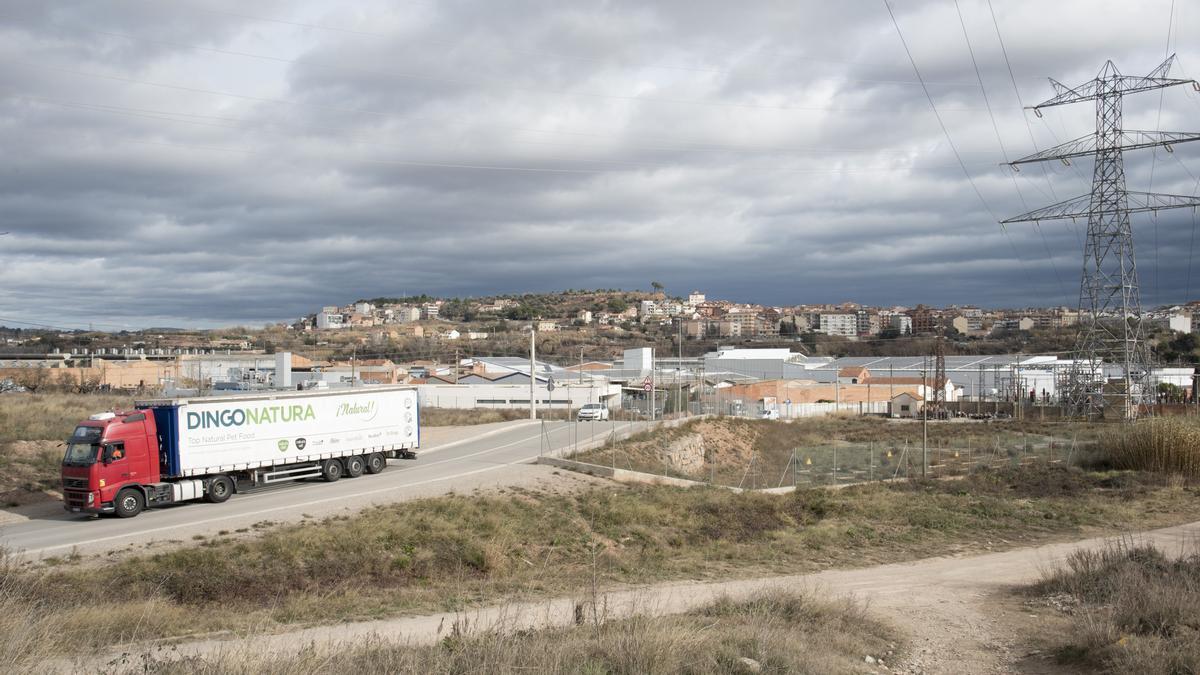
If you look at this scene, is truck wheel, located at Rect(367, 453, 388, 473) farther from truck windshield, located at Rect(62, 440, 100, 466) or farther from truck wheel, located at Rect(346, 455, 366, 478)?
truck windshield, located at Rect(62, 440, 100, 466)

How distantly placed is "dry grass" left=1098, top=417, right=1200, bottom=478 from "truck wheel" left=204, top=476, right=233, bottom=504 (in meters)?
36.3

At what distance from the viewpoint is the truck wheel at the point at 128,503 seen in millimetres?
24000

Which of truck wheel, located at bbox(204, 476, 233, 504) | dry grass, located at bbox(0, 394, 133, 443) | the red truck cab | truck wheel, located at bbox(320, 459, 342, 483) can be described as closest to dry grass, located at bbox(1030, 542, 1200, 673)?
truck wheel, located at bbox(204, 476, 233, 504)

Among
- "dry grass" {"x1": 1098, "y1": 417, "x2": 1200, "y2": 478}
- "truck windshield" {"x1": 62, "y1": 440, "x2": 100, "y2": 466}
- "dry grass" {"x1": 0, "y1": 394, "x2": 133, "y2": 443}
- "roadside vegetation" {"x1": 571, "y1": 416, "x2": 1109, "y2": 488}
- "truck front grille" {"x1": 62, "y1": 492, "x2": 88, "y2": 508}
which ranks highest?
"truck windshield" {"x1": 62, "y1": 440, "x2": 100, "y2": 466}

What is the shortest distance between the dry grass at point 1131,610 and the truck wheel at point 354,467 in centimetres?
2348

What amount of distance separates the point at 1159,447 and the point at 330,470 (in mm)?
33984

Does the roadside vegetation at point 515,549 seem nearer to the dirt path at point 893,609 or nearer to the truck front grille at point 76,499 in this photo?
the dirt path at point 893,609

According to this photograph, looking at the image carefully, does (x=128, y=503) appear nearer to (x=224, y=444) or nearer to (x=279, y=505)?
(x=224, y=444)

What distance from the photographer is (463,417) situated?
5812 cm

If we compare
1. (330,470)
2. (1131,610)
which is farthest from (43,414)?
(1131,610)

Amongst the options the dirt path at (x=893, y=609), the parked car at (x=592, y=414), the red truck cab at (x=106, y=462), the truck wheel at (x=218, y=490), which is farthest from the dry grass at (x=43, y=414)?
the dirt path at (x=893, y=609)

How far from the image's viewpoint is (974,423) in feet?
223

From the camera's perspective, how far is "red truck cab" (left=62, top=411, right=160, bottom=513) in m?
23.5

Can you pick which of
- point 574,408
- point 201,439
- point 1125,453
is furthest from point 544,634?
point 574,408
